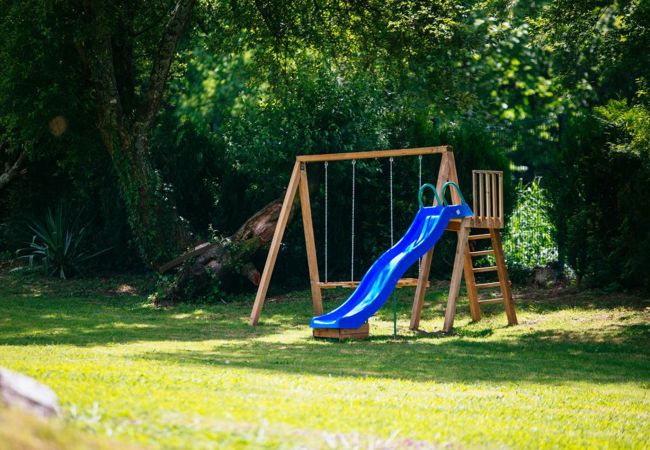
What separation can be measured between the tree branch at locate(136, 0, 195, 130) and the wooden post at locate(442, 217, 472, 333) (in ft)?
22.1

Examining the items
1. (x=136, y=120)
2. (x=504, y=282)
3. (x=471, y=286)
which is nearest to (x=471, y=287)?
(x=471, y=286)

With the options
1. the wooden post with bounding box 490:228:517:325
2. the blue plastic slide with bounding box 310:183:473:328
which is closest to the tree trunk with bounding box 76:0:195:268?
the blue plastic slide with bounding box 310:183:473:328

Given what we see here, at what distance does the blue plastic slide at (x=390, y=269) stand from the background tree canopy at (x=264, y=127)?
2860 mm

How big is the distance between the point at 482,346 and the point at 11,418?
24.5 ft

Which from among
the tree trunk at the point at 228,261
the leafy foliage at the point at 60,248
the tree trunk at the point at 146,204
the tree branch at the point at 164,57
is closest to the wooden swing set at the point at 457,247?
the tree trunk at the point at 228,261

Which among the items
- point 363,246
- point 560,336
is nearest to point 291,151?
point 363,246

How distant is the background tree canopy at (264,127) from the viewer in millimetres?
13609

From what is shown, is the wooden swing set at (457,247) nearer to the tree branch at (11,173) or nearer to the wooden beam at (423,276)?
the wooden beam at (423,276)

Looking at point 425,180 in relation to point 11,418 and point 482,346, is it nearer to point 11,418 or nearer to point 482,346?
point 482,346

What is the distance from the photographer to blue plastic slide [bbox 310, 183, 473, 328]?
35.5 ft

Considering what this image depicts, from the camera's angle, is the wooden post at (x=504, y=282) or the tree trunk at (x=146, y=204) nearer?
the wooden post at (x=504, y=282)

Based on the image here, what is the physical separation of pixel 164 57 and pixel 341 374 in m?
9.47

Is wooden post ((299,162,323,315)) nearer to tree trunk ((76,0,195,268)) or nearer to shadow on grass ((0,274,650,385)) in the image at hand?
shadow on grass ((0,274,650,385))

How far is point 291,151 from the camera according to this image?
16.4 m
